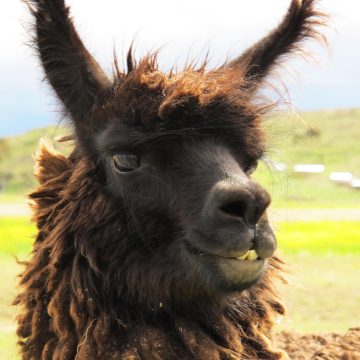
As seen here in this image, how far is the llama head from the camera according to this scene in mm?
3240

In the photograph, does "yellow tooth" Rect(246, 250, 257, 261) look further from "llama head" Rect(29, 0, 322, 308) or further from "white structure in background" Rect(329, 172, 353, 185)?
"white structure in background" Rect(329, 172, 353, 185)

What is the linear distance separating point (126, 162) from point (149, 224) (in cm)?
34

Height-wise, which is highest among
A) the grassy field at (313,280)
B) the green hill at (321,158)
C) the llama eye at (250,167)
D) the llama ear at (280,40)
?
the llama ear at (280,40)

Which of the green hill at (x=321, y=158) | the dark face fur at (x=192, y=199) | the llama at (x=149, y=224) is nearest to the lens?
the dark face fur at (x=192, y=199)

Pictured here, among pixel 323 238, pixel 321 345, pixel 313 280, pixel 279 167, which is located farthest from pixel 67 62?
A: pixel 323 238

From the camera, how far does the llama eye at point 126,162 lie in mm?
3586

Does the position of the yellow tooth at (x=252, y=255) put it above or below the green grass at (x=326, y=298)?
above

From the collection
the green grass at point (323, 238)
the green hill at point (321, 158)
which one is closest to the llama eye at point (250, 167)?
the green grass at point (323, 238)

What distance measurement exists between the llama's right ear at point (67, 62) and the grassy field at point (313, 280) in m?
0.95

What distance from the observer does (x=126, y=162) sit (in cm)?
361

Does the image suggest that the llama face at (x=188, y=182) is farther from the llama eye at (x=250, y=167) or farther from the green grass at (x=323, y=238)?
the green grass at (x=323, y=238)

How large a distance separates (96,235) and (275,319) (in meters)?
1.12

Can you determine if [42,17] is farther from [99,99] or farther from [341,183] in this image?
[341,183]

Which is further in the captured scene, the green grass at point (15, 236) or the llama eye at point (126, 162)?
the green grass at point (15, 236)
